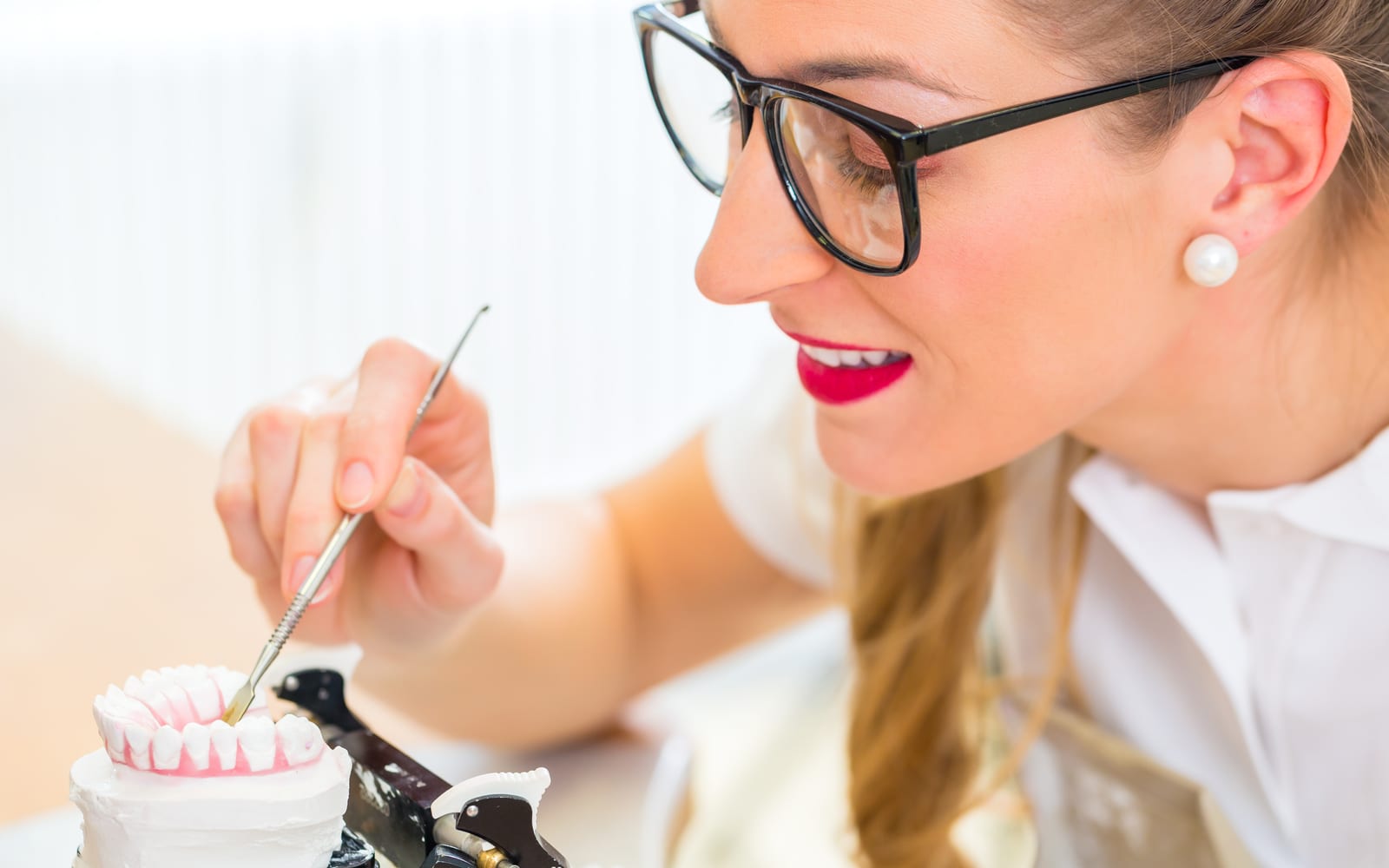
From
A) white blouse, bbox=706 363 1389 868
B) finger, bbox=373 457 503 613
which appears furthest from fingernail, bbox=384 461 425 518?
white blouse, bbox=706 363 1389 868

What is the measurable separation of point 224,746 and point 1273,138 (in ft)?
1.93

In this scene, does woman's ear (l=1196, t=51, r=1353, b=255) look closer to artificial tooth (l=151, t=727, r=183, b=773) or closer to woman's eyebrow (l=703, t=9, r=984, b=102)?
woman's eyebrow (l=703, t=9, r=984, b=102)

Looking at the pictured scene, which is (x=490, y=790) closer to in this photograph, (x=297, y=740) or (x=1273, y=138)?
(x=297, y=740)

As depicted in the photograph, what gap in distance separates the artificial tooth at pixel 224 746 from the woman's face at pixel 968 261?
0.35 metres

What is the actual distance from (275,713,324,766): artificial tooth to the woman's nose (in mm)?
321

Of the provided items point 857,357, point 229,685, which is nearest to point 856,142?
point 857,357

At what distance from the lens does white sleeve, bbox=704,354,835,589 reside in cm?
114

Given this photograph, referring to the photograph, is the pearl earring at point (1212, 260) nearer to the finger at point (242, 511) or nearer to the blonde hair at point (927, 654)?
the blonde hair at point (927, 654)

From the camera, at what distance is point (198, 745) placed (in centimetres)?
53

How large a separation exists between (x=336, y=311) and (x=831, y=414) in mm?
2054

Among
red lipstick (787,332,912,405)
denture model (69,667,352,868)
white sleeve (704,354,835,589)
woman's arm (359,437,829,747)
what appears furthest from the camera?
white sleeve (704,354,835,589)

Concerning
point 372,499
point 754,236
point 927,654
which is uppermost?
point 754,236

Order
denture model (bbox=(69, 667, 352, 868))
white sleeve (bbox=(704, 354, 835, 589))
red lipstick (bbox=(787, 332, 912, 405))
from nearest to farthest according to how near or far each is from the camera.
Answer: denture model (bbox=(69, 667, 352, 868))
red lipstick (bbox=(787, 332, 912, 405))
white sleeve (bbox=(704, 354, 835, 589))

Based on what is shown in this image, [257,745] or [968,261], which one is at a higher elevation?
[968,261]
